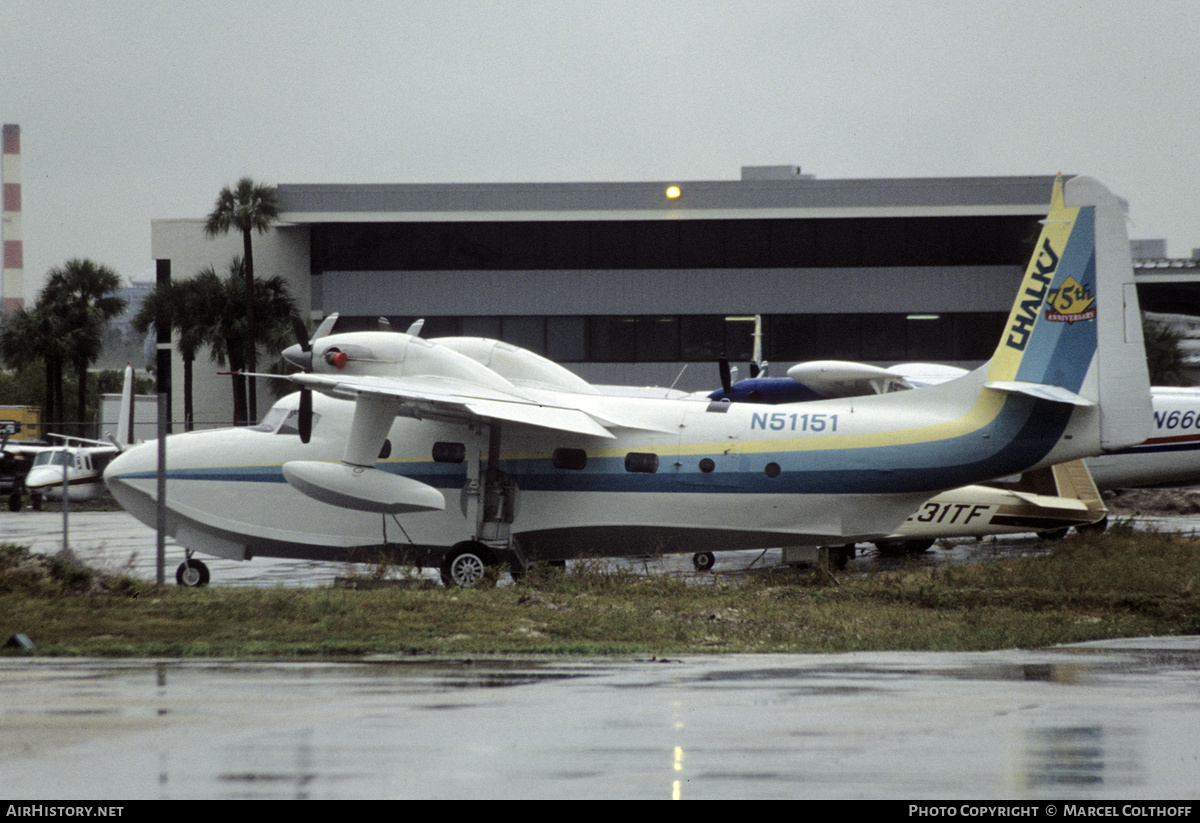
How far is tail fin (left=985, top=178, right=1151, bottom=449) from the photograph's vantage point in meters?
Answer: 15.7

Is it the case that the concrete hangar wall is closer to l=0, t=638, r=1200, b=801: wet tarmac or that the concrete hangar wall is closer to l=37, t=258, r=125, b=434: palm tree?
l=37, t=258, r=125, b=434: palm tree

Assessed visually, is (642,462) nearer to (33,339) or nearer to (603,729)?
(603,729)

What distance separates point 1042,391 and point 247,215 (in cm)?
3815

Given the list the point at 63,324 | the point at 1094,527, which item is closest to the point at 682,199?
the point at 63,324

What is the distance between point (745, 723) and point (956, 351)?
43.3m

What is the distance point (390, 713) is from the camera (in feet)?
26.4

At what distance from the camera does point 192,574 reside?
1764cm

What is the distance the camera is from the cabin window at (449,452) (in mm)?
17531

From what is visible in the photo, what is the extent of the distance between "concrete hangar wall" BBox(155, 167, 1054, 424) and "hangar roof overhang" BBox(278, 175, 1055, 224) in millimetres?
58

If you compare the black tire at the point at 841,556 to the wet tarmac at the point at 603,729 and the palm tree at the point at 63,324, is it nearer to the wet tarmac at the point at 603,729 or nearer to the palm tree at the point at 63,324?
the wet tarmac at the point at 603,729

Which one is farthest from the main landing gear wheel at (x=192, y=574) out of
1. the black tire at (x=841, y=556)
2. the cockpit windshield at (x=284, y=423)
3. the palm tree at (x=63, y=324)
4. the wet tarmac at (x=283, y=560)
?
the palm tree at (x=63, y=324)

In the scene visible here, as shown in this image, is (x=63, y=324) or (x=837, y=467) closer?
(x=837, y=467)

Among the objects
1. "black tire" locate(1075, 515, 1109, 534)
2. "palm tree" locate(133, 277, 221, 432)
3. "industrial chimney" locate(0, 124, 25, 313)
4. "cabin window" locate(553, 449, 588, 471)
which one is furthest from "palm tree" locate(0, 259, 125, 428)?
"industrial chimney" locate(0, 124, 25, 313)

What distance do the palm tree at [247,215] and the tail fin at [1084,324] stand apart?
3663 cm
